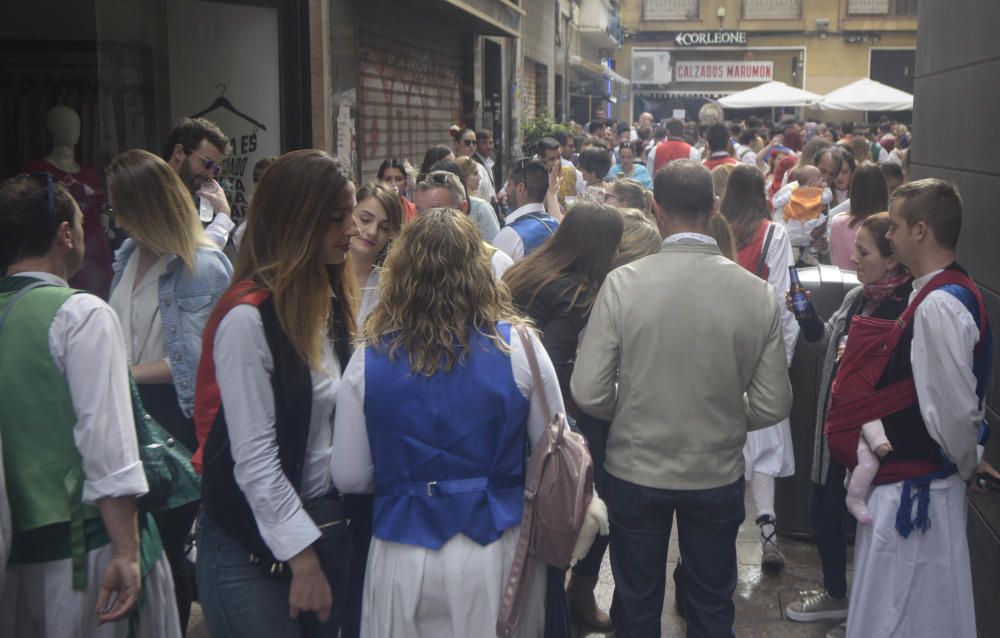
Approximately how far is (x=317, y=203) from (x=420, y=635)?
116cm

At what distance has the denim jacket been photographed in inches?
154

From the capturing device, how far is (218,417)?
8.80 ft

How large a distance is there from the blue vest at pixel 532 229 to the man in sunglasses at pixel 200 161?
159 centimetres

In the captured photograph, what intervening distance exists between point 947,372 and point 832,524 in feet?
4.62

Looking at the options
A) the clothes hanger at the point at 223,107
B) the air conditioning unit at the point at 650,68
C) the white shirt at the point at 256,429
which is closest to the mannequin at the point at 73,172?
the clothes hanger at the point at 223,107

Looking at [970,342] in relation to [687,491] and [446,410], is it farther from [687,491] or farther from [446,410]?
[446,410]

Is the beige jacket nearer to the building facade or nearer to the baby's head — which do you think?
the baby's head

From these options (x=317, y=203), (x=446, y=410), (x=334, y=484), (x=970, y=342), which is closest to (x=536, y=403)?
(x=446, y=410)

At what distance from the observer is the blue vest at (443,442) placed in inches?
107

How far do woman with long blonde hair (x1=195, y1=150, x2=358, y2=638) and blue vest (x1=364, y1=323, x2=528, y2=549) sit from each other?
16 centimetres

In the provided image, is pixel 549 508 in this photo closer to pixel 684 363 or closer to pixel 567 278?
pixel 684 363

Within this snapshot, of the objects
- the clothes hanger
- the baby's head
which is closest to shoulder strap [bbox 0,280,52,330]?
the clothes hanger

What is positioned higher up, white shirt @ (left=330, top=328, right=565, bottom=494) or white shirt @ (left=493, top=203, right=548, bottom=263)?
white shirt @ (left=493, top=203, right=548, bottom=263)

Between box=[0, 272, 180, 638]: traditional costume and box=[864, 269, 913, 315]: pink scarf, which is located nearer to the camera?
box=[0, 272, 180, 638]: traditional costume
